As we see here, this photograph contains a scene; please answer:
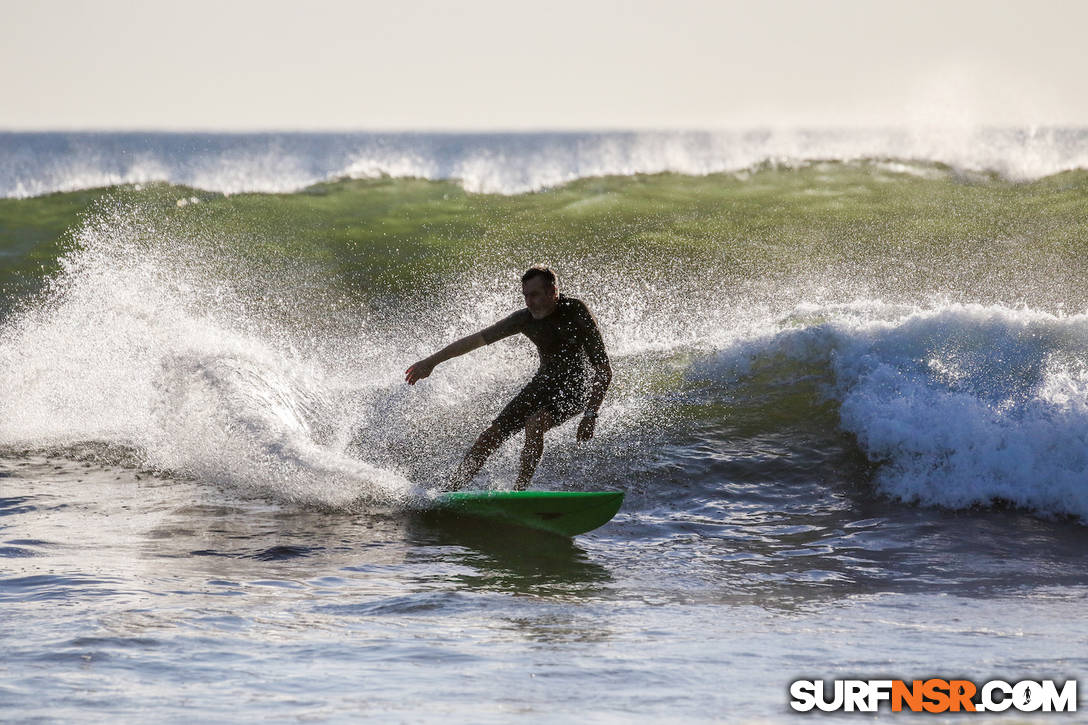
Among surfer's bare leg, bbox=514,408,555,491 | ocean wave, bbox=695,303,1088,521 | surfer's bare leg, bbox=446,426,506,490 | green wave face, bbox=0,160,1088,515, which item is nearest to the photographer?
surfer's bare leg, bbox=514,408,555,491

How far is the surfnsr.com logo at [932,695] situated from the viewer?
13.2 ft

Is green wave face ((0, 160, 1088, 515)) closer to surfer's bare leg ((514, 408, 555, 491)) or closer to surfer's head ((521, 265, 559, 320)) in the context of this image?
surfer's bare leg ((514, 408, 555, 491))

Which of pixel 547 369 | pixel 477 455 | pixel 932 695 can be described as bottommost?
pixel 932 695

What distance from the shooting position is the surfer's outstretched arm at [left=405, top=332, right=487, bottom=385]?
24.5ft

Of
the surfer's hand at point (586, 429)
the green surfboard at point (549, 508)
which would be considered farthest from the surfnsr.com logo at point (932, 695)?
the surfer's hand at point (586, 429)

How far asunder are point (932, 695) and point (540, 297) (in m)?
4.14

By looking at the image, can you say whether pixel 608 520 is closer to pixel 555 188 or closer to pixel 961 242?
pixel 961 242

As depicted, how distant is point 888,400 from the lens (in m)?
10.2

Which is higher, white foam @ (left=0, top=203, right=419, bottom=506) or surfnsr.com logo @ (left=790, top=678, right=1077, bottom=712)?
white foam @ (left=0, top=203, right=419, bottom=506)

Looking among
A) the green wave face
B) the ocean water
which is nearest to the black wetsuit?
the ocean water

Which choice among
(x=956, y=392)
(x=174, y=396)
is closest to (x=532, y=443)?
(x=174, y=396)

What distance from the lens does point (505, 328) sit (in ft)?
25.4

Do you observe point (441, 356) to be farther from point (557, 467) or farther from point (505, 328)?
point (557, 467)

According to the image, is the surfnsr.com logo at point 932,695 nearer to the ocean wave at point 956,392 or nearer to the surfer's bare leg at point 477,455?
the surfer's bare leg at point 477,455
